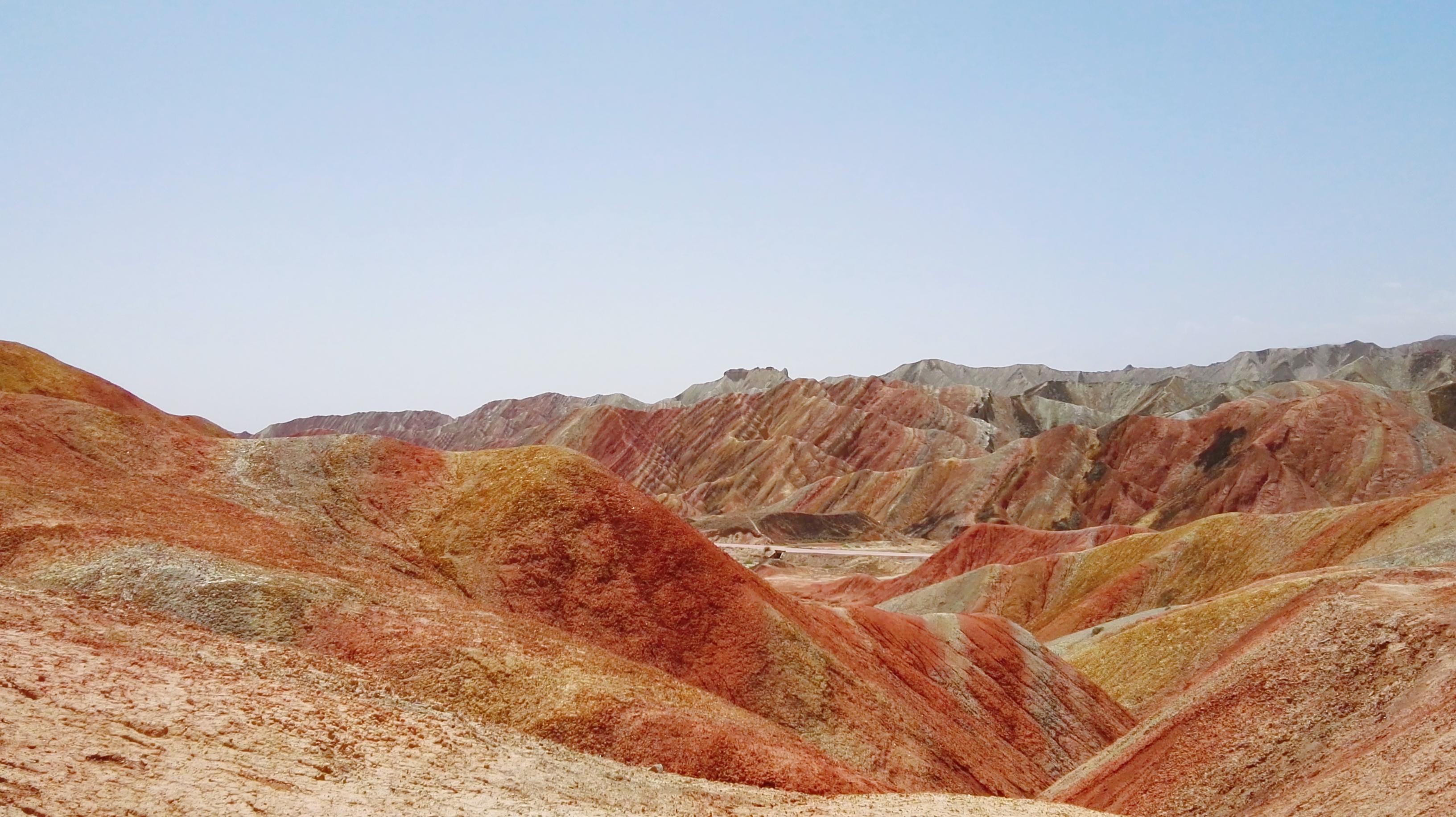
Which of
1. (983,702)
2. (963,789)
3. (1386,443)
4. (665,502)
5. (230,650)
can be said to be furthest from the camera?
(665,502)

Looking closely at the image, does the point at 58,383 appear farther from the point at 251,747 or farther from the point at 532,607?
the point at 251,747

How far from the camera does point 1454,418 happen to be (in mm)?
120875

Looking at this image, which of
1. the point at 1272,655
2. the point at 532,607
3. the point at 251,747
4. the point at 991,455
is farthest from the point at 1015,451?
the point at 251,747

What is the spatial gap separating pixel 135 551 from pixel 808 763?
660 inches

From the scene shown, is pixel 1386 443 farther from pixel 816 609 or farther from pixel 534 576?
pixel 534 576

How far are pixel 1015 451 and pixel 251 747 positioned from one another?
119 metres

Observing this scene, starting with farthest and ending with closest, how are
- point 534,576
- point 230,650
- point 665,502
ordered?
point 665,502
point 534,576
point 230,650

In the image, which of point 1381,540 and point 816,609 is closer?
point 816,609

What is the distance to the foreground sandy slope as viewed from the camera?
515 inches

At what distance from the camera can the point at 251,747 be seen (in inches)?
608

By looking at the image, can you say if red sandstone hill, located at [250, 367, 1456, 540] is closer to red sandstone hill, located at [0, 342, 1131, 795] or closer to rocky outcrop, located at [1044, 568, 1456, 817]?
red sandstone hill, located at [0, 342, 1131, 795]

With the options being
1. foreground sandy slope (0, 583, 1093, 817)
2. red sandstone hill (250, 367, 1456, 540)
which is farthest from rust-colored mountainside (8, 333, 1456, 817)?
red sandstone hill (250, 367, 1456, 540)

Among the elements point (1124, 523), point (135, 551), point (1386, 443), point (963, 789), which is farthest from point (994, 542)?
point (135, 551)

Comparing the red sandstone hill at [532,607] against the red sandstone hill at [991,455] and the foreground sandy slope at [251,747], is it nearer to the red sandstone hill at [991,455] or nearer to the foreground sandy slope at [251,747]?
the foreground sandy slope at [251,747]
